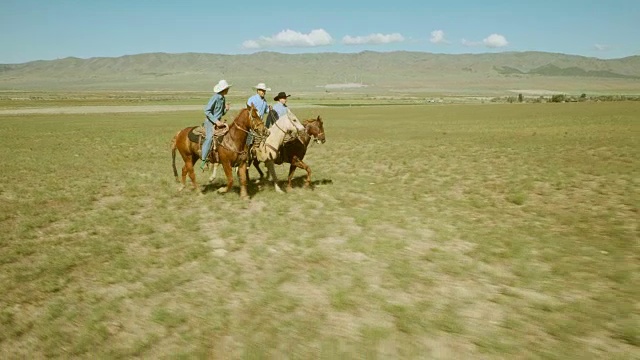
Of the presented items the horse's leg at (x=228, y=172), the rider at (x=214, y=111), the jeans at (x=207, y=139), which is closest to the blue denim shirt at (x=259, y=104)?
the rider at (x=214, y=111)

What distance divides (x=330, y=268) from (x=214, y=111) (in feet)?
19.0

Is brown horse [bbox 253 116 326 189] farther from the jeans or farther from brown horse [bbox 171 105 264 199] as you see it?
the jeans

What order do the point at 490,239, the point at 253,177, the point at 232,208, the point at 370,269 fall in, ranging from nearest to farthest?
the point at 370,269 → the point at 490,239 → the point at 232,208 → the point at 253,177

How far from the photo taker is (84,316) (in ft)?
16.5

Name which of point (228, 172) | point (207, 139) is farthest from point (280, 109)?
point (228, 172)

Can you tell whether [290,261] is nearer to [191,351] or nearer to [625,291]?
[191,351]

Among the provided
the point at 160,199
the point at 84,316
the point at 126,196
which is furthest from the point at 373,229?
the point at 126,196

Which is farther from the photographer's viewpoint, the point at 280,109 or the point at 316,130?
the point at 316,130

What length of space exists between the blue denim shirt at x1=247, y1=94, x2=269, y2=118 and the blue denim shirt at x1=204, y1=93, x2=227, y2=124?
2.35ft

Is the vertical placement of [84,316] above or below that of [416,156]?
below

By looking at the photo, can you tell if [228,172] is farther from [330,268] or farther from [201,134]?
[330,268]

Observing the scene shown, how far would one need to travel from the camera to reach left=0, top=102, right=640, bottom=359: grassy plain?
4.48 metres

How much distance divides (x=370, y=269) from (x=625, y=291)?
11.4 ft

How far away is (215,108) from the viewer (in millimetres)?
10117
